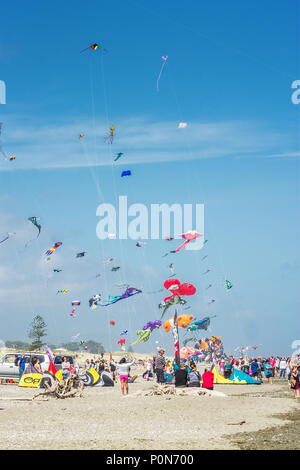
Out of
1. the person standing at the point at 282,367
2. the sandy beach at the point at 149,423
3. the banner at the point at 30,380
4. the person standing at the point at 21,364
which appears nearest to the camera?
the sandy beach at the point at 149,423

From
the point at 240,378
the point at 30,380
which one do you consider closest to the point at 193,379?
the point at 30,380

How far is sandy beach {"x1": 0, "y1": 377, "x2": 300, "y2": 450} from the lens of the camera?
43.5 feet

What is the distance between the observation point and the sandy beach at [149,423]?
43.5ft

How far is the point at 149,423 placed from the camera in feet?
55.4

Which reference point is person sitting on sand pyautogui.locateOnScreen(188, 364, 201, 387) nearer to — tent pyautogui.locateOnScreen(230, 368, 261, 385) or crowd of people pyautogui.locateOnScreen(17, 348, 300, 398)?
crowd of people pyautogui.locateOnScreen(17, 348, 300, 398)

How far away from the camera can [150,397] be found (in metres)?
23.2

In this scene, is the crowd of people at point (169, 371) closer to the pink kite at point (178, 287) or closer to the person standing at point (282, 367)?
the person standing at point (282, 367)

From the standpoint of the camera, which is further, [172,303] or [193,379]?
[172,303]

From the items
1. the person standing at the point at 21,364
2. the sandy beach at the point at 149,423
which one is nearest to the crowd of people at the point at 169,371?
the person standing at the point at 21,364

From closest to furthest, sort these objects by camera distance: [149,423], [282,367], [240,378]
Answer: [149,423]
[240,378]
[282,367]

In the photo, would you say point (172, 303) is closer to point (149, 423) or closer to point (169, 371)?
point (169, 371)

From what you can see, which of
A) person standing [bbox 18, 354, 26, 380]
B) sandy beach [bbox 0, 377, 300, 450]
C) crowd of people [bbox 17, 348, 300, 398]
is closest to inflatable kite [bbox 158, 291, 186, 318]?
crowd of people [bbox 17, 348, 300, 398]
